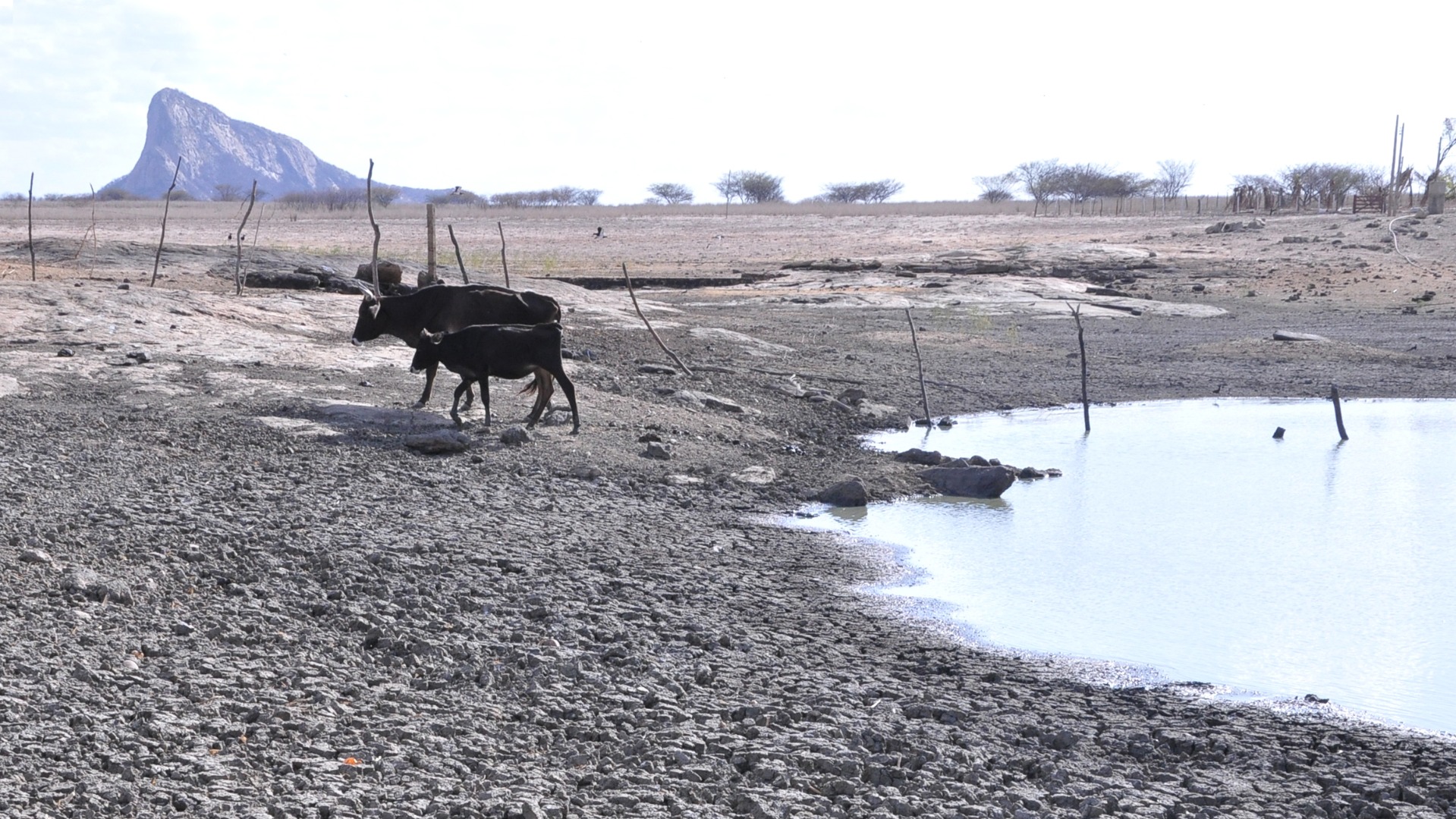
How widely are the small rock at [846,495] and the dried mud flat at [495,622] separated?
40 cm

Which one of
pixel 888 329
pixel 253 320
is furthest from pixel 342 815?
pixel 888 329

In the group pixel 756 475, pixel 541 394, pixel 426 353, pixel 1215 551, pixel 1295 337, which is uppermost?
pixel 426 353

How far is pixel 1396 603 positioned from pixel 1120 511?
2.87 m

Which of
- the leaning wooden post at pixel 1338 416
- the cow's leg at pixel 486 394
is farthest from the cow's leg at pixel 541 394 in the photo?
the leaning wooden post at pixel 1338 416

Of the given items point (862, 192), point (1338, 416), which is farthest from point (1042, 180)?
point (1338, 416)

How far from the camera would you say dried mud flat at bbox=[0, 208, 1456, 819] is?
515cm

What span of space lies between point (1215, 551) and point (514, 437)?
231 inches

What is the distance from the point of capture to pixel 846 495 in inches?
424

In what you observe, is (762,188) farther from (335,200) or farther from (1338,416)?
(1338,416)

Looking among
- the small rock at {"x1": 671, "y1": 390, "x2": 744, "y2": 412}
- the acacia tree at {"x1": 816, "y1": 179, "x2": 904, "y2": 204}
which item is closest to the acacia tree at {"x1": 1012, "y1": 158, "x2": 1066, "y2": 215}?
the acacia tree at {"x1": 816, "y1": 179, "x2": 904, "y2": 204}

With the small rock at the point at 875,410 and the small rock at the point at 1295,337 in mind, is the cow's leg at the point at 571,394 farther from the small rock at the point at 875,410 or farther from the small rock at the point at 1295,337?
the small rock at the point at 1295,337

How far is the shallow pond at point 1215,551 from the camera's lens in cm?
754

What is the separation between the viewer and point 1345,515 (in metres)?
11.6

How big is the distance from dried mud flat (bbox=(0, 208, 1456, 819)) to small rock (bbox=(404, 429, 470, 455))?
10 cm
